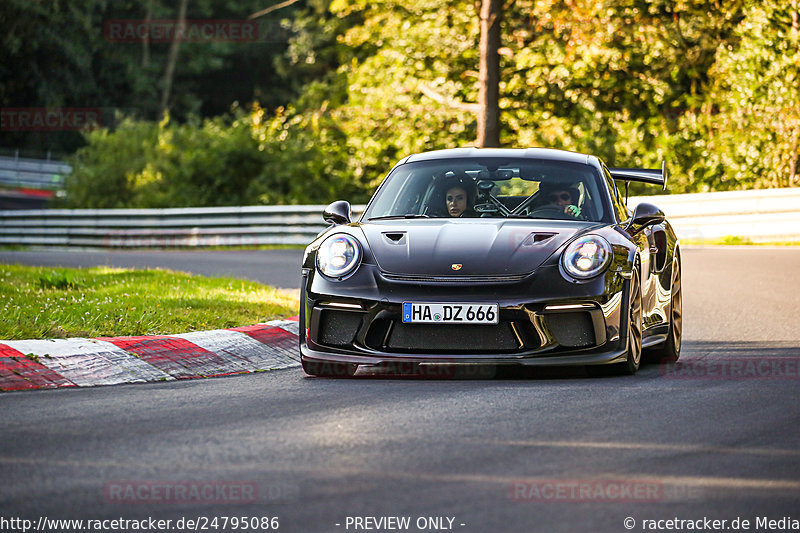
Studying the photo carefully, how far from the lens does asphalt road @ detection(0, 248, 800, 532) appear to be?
4238 mm

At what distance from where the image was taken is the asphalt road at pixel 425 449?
13.9 feet

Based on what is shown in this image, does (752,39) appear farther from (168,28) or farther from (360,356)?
(168,28)

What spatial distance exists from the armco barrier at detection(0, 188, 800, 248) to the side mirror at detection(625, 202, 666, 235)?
44.5 feet

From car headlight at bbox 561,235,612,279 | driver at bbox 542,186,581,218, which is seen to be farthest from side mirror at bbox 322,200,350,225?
car headlight at bbox 561,235,612,279

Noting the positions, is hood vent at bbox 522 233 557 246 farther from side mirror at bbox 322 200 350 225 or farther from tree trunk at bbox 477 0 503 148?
tree trunk at bbox 477 0 503 148

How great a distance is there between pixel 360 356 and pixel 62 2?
47.0 m

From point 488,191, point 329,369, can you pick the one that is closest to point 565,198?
point 488,191

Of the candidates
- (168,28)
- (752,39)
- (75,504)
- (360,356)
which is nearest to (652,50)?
(752,39)

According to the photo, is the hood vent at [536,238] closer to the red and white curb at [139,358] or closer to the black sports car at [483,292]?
the black sports car at [483,292]

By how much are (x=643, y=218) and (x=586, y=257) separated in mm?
927

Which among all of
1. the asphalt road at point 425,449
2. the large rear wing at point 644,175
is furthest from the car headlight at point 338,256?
the large rear wing at point 644,175

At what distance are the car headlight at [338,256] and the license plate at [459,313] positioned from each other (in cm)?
57

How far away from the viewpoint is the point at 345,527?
13.2 ft

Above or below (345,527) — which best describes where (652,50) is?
above
